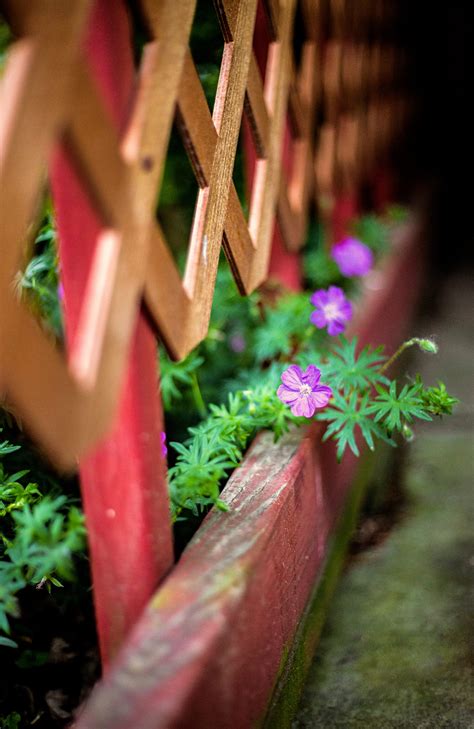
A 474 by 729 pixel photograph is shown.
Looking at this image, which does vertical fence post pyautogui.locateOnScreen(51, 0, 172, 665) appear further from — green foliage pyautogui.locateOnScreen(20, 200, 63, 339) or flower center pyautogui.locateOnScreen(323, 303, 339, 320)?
flower center pyautogui.locateOnScreen(323, 303, 339, 320)

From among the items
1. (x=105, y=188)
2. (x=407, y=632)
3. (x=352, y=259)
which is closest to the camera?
(x=105, y=188)

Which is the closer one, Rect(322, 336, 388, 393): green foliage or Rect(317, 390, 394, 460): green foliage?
Rect(317, 390, 394, 460): green foliage

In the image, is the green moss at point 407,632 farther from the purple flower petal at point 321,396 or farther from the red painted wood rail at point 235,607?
the purple flower petal at point 321,396

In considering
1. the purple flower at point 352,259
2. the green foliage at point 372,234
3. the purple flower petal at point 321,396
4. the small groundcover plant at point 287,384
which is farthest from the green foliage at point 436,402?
the green foliage at point 372,234

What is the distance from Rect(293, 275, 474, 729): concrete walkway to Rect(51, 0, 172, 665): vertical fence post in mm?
622

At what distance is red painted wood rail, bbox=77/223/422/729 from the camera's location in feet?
3.35

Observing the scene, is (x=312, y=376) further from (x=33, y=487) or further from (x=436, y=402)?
(x=33, y=487)

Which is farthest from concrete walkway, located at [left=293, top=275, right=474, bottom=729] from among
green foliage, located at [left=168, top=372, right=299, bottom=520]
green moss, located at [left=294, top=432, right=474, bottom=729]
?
green foliage, located at [left=168, top=372, right=299, bottom=520]

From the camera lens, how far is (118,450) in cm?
117

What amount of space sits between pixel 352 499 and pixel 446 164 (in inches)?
196

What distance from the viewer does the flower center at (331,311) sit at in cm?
195

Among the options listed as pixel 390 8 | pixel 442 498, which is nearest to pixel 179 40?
pixel 442 498

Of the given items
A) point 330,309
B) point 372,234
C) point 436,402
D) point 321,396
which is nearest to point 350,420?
point 321,396

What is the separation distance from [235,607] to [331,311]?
38.6 inches
